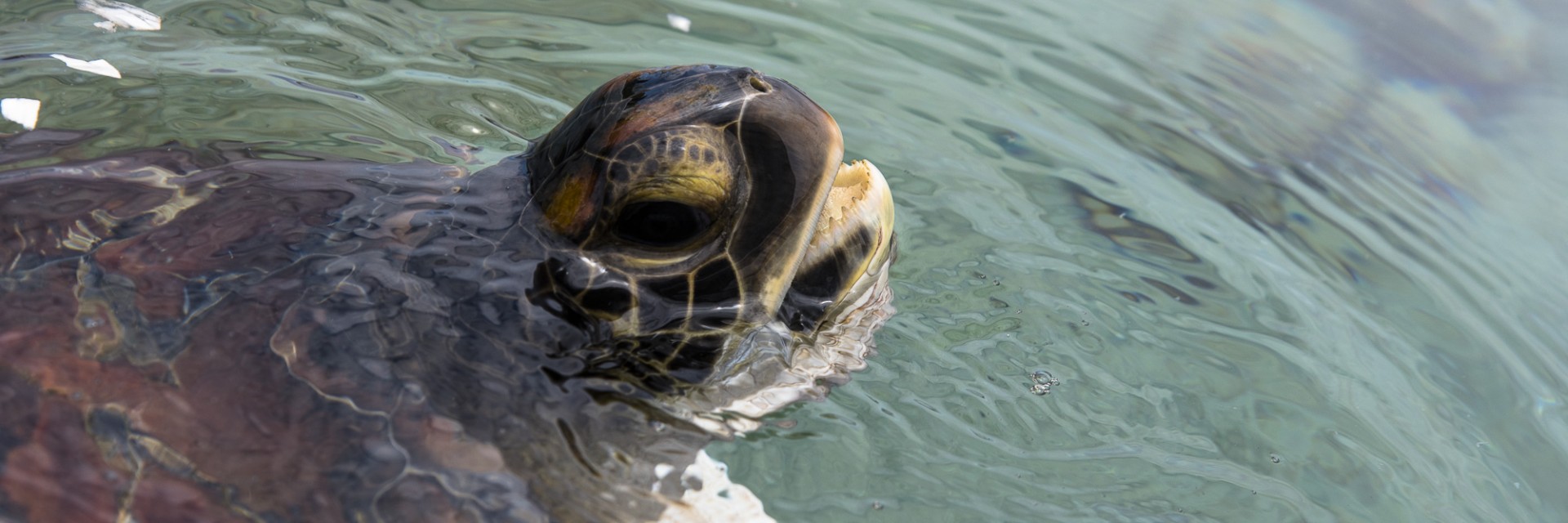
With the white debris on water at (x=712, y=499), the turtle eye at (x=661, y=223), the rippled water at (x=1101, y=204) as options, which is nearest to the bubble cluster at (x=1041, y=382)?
the rippled water at (x=1101, y=204)

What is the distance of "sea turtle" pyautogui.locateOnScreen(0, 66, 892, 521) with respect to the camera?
1.96 meters

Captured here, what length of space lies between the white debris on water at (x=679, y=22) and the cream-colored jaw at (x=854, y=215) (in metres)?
3.08

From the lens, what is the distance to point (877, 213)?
105 inches

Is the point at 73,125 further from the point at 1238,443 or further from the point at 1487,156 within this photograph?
the point at 1487,156

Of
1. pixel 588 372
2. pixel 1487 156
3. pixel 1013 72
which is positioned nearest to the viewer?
pixel 588 372

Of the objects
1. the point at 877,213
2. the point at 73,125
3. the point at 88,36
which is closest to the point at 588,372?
the point at 877,213

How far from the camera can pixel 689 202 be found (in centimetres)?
229

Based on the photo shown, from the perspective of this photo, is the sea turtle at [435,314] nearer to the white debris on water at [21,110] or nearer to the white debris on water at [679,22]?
the white debris on water at [21,110]

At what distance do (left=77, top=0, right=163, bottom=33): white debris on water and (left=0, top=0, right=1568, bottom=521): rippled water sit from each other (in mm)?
64

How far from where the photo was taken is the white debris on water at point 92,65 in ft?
13.3

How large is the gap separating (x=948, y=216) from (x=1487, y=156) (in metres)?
3.85

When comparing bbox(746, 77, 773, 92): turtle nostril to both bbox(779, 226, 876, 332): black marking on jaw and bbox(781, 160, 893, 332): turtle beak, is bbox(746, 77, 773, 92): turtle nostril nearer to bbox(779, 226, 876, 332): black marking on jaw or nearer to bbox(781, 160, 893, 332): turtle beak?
bbox(781, 160, 893, 332): turtle beak

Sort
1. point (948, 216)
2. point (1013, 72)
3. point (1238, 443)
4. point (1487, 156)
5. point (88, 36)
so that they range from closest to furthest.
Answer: point (1238, 443) → point (948, 216) → point (88, 36) → point (1013, 72) → point (1487, 156)

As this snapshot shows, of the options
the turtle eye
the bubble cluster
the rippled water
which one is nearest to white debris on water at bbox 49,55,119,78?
the rippled water
